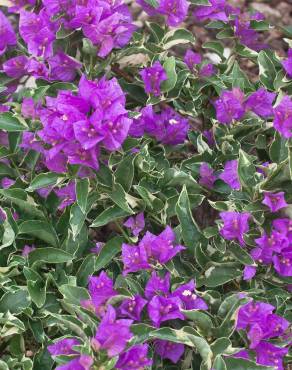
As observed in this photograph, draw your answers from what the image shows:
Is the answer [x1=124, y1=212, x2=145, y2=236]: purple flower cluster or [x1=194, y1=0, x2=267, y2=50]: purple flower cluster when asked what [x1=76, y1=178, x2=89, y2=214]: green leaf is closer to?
[x1=124, y1=212, x2=145, y2=236]: purple flower cluster

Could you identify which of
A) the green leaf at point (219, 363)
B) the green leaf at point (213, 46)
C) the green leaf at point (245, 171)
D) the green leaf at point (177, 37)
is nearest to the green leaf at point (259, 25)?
the green leaf at point (213, 46)

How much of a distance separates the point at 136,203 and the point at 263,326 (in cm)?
43

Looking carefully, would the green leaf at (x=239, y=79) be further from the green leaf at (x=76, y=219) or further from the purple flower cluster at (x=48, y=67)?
the green leaf at (x=76, y=219)

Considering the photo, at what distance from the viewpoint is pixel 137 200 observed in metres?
1.66

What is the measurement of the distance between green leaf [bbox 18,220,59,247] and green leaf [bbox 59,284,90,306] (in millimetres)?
218

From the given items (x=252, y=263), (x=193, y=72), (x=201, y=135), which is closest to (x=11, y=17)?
(x=193, y=72)

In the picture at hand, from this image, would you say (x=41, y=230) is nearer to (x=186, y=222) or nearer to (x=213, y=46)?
(x=186, y=222)

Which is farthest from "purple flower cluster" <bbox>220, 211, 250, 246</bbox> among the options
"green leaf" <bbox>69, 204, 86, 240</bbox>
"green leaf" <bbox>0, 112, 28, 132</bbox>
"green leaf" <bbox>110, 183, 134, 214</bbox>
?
"green leaf" <bbox>0, 112, 28, 132</bbox>

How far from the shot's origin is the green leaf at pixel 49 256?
164cm

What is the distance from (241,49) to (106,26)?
0.55 m

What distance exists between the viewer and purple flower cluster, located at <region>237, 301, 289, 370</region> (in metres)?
1.48

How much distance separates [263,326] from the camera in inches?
58.5

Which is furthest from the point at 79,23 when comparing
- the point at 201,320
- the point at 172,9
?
the point at 201,320

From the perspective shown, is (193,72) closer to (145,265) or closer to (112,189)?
A: (112,189)
